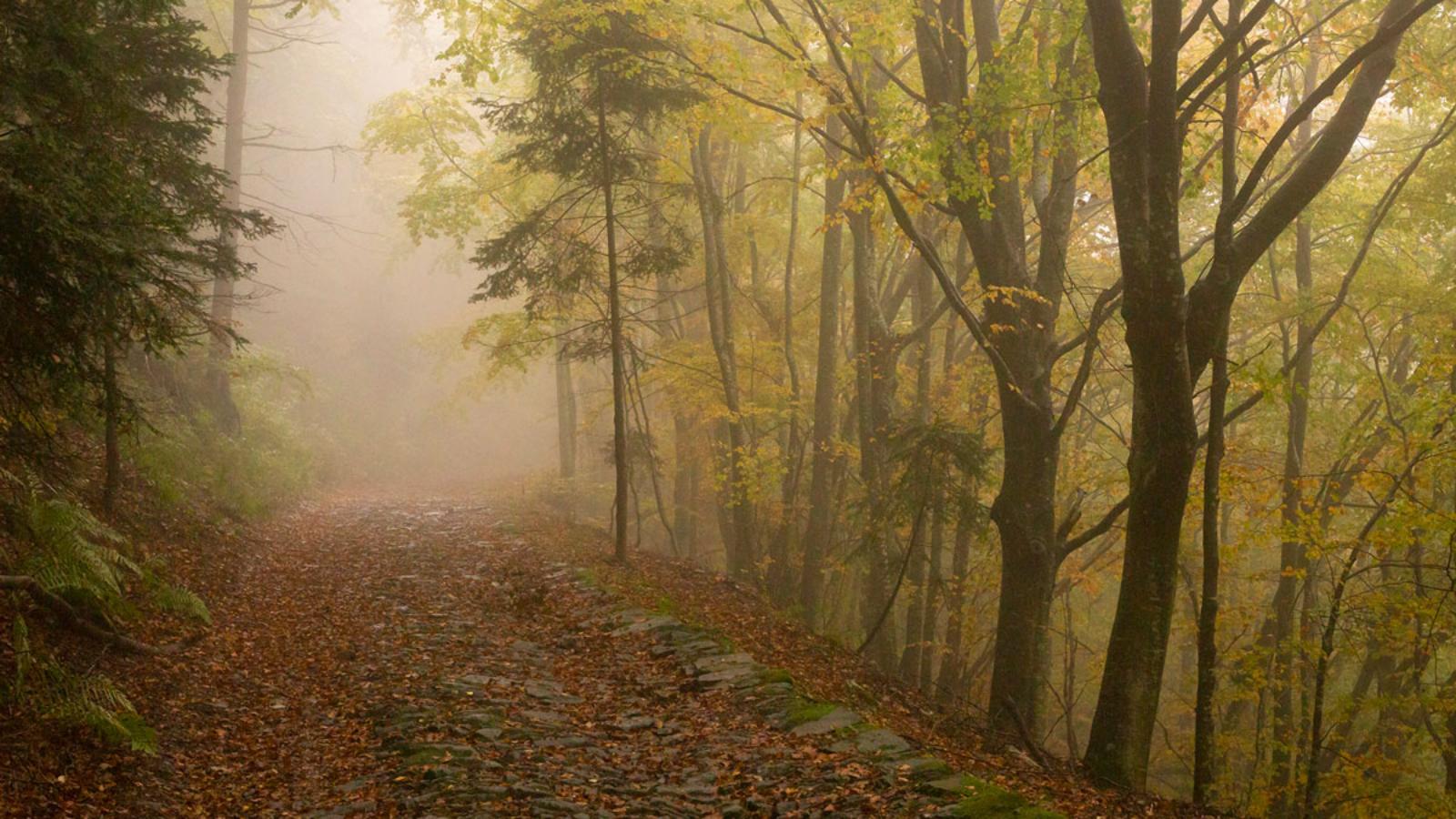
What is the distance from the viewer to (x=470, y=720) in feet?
22.8

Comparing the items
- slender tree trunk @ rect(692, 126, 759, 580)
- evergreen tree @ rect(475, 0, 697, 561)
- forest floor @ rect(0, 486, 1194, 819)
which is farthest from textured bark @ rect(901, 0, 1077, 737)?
slender tree trunk @ rect(692, 126, 759, 580)

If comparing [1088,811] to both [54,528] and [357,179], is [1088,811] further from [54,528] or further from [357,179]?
[357,179]

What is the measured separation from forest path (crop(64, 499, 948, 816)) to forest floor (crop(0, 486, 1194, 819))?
2cm

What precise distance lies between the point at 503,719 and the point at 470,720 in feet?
0.84

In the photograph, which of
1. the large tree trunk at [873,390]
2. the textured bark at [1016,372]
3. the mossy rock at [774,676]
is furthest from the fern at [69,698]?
the large tree trunk at [873,390]

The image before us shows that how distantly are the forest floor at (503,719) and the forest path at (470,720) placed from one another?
0.8 inches

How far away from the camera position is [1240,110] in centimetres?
1030

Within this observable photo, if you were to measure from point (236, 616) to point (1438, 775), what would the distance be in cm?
2209

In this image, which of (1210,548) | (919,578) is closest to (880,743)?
(1210,548)

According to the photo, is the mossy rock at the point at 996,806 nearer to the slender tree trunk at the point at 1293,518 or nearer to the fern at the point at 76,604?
the fern at the point at 76,604

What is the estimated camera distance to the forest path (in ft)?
18.5

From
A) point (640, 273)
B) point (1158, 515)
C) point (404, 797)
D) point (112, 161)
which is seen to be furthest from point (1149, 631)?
point (640, 273)

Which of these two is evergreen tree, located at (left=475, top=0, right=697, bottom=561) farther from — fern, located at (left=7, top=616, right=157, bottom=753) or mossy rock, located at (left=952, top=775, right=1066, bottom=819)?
mossy rock, located at (left=952, top=775, right=1066, bottom=819)

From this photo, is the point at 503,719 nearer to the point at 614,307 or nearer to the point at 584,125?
the point at 614,307
